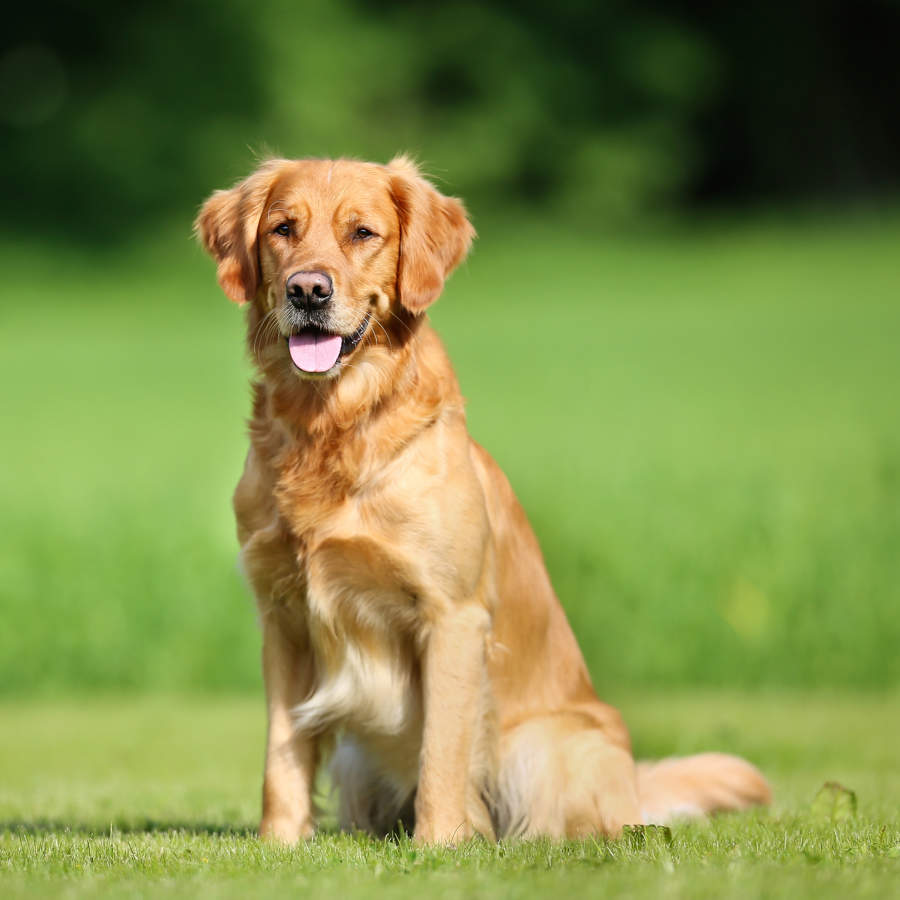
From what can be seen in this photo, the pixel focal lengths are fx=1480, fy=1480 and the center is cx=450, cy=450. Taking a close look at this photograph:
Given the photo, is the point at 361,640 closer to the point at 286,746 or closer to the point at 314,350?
the point at 286,746

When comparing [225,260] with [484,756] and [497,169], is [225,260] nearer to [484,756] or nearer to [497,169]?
[484,756]

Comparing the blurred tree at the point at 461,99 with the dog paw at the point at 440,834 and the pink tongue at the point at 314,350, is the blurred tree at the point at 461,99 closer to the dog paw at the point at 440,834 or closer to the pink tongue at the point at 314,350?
the pink tongue at the point at 314,350

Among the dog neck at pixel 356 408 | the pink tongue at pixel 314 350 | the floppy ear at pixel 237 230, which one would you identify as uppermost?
the floppy ear at pixel 237 230

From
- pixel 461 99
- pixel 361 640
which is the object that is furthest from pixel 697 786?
pixel 461 99

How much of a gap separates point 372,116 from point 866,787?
2084 cm

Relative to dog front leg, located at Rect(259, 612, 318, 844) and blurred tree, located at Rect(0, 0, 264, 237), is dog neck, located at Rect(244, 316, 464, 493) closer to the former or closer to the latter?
dog front leg, located at Rect(259, 612, 318, 844)

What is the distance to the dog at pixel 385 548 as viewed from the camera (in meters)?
4.23

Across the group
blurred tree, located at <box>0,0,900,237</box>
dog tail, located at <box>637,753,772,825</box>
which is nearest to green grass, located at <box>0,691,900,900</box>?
dog tail, located at <box>637,753,772,825</box>

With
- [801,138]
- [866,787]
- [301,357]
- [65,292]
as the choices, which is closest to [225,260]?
[301,357]

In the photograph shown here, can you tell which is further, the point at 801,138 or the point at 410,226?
the point at 801,138

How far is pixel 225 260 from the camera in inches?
179

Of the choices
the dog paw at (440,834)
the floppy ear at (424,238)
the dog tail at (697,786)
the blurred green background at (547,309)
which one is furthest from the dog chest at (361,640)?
the blurred green background at (547,309)

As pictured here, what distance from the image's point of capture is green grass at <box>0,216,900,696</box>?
358 inches

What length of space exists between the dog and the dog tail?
393 mm
